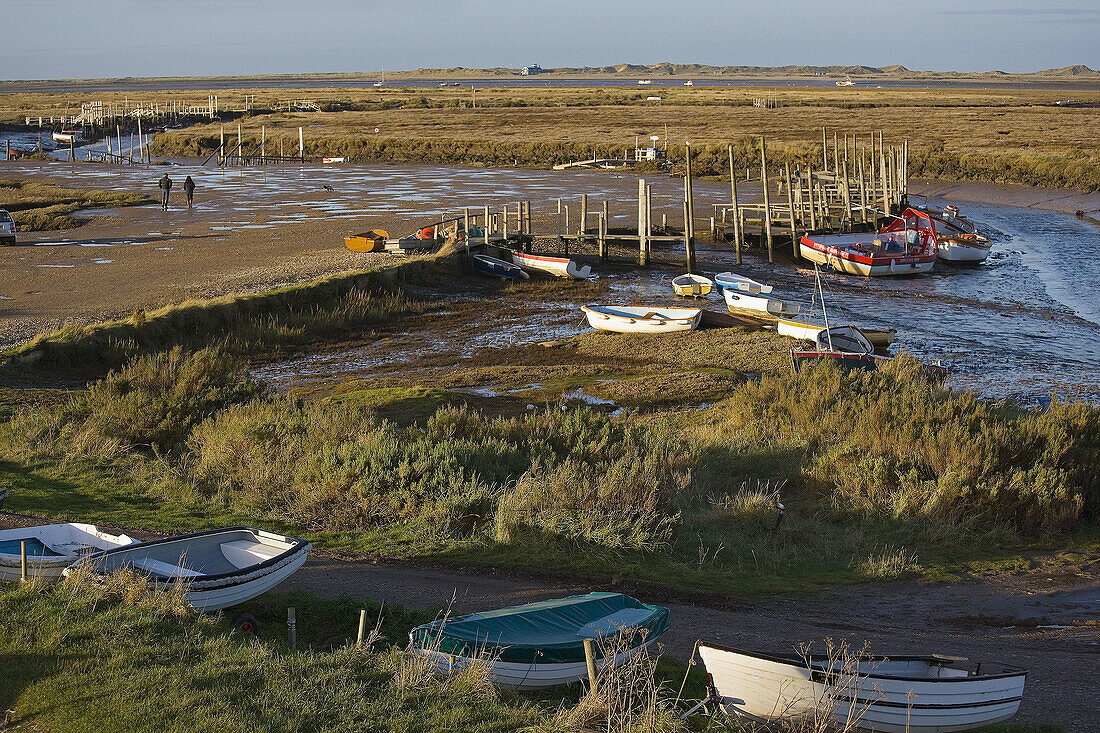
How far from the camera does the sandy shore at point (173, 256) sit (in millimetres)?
26172

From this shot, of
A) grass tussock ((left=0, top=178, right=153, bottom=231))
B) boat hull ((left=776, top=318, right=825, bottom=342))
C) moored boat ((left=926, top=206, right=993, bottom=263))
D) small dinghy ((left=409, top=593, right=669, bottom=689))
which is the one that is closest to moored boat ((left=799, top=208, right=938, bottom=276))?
moored boat ((left=926, top=206, right=993, bottom=263))

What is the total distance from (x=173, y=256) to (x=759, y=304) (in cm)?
1924

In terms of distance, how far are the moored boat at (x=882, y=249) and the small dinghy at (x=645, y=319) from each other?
41.4ft

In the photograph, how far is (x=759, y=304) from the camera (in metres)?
27.7

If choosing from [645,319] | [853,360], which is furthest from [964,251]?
[853,360]

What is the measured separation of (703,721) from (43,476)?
1026 cm

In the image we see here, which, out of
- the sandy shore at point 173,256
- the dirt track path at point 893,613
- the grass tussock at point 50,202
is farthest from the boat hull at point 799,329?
the grass tussock at point 50,202

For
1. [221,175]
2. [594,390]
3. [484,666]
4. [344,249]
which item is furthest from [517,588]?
[221,175]

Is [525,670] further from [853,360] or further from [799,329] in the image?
[799,329]

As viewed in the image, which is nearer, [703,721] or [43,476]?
[703,721]

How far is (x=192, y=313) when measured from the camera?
79.9 feet

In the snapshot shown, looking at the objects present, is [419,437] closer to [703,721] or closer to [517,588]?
[517,588]

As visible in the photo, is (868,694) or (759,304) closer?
(868,694)

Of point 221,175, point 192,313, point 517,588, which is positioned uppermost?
point 221,175
